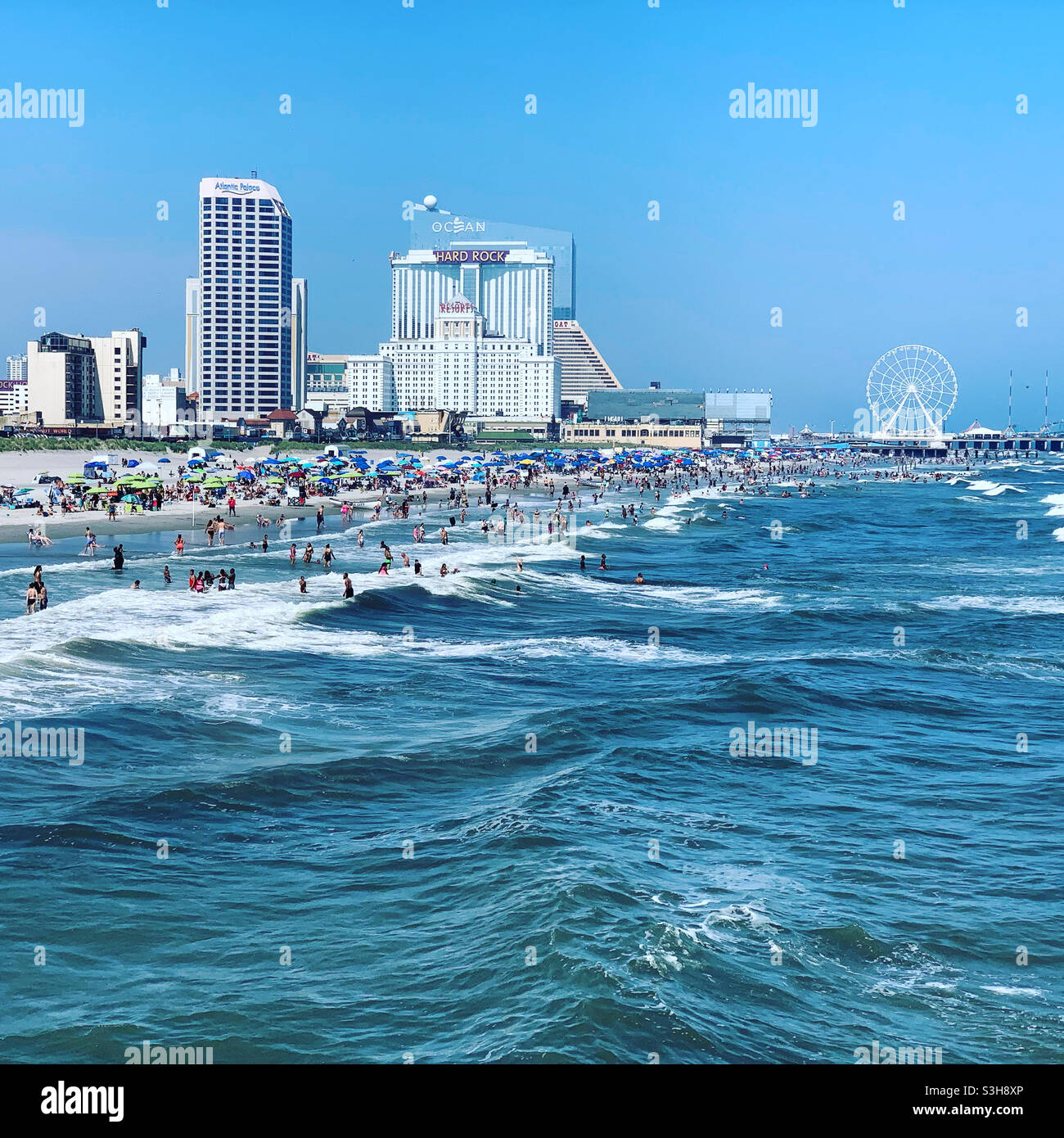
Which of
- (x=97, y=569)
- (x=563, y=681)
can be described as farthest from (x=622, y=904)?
(x=97, y=569)

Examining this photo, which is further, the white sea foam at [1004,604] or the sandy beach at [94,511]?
the sandy beach at [94,511]

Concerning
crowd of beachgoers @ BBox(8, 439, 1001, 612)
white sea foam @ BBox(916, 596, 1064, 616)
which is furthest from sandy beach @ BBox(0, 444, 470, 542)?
white sea foam @ BBox(916, 596, 1064, 616)

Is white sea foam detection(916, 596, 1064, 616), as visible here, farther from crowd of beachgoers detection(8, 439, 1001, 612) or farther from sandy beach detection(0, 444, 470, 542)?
sandy beach detection(0, 444, 470, 542)

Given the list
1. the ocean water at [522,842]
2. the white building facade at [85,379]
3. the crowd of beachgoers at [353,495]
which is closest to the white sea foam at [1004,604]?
the ocean water at [522,842]

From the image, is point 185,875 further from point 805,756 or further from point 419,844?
point 805,756

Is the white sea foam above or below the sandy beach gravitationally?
below

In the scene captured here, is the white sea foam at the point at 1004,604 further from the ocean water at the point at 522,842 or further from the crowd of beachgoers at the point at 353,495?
the crowd of beachgoers at the point at 353,495
